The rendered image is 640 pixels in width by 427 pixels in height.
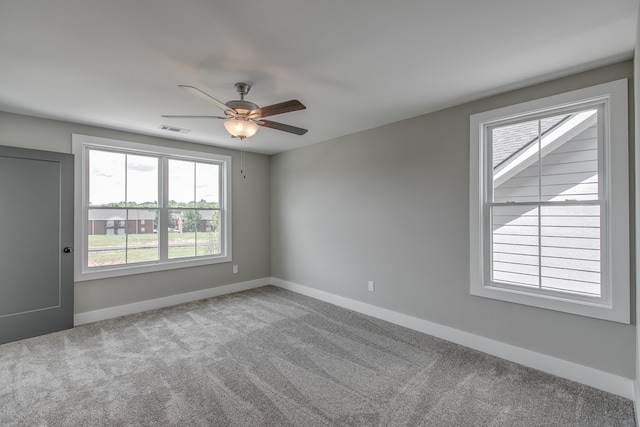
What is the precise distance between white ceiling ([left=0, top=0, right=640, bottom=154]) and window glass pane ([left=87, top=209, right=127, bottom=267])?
139 cm

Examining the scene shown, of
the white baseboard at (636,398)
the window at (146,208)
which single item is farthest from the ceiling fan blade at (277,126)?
the white baseboard at (636,398)

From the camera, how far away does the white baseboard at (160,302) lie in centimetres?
370

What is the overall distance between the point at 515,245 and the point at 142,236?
4.70m

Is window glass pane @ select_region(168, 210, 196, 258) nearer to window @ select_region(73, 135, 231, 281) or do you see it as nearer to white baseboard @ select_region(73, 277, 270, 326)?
window @ select_region(73, 135, 231, 281)

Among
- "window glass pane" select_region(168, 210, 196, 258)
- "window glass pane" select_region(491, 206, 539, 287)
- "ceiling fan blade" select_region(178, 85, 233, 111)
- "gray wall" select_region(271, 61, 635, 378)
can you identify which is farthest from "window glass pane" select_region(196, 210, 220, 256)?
"window glass pane" select_region(491, 206, 539, 287)

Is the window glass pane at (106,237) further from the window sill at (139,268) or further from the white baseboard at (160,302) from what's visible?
the white baseboard at (160,302)

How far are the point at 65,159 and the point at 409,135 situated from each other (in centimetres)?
418

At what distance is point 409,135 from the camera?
3.55 meters

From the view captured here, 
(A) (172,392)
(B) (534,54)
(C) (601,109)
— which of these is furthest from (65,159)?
(C) (601,109)

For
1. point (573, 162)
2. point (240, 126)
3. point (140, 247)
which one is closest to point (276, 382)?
point (240, 126)

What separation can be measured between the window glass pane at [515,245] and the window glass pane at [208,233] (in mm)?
4121

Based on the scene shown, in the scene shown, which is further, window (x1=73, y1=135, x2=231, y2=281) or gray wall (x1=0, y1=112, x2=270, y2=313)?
window (x1=73, y1=135, x2=231, y2=281)

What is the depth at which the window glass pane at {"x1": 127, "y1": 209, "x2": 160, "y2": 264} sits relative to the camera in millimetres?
4137

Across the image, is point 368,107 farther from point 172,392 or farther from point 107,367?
point 107,367
